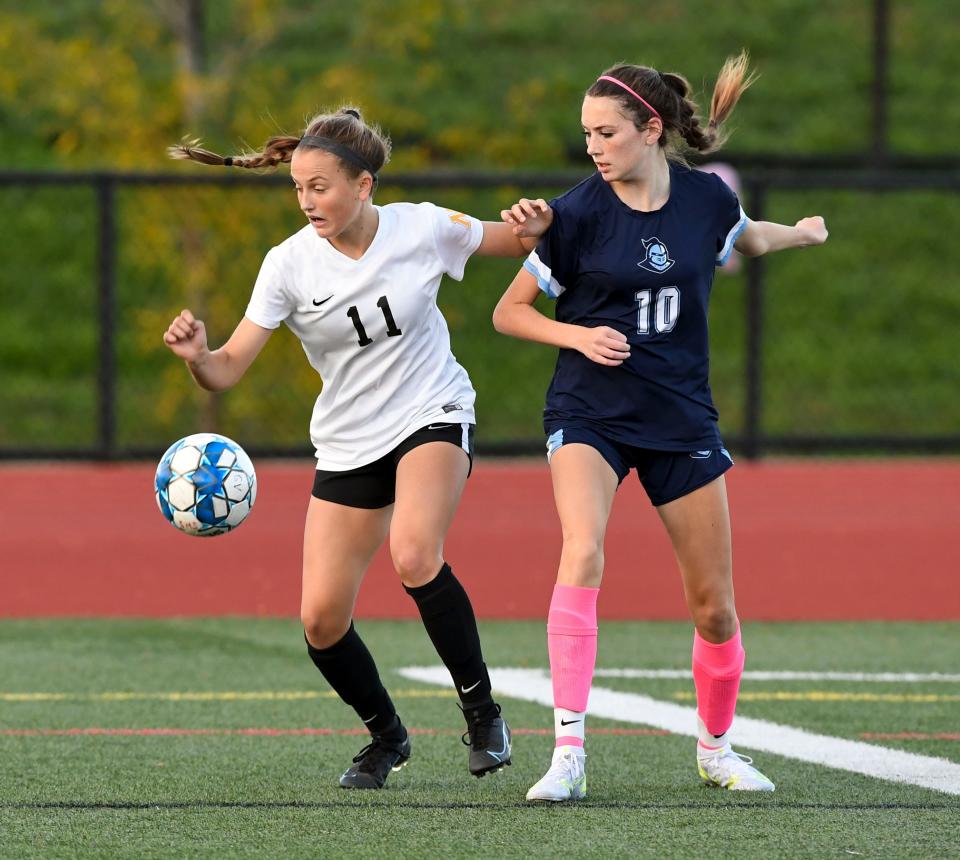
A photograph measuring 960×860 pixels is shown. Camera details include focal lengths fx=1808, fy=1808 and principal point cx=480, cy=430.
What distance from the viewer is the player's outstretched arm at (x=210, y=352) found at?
4840 mm

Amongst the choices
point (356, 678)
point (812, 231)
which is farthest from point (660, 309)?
point (356, 678)

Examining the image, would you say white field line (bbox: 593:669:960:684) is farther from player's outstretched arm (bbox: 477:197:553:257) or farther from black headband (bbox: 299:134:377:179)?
black headband (bbox: 299:134:377:179)

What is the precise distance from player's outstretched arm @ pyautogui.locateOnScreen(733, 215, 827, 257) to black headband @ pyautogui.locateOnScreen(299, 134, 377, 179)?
113 centimetres

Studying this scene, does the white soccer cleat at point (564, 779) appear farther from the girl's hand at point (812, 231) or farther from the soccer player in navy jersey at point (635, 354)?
the girl's hand at point (812, 231)

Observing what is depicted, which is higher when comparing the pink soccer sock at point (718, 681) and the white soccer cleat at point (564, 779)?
the pink soccer sock at point (718, 681)

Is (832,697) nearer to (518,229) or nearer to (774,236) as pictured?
(774,236)

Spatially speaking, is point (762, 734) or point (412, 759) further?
point (762, 734)

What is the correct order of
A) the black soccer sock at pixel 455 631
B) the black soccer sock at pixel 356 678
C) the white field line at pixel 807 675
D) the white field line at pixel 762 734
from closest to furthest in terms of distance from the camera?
the black soccer sock at pixel 455 631
the black soccer sock at pixel 356 678
the white field line at pixel 762 734
the white field line at pixel 807 675

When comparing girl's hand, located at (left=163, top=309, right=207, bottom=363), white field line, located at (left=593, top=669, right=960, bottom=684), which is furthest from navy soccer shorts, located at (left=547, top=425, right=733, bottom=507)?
white field line, located at (left=593, top=669, right=960, bottom=684)

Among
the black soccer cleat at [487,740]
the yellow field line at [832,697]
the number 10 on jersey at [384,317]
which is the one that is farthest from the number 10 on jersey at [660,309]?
the yellow field line at [832,697]

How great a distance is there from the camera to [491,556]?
363 inches

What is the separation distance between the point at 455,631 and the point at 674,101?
164 centimetres

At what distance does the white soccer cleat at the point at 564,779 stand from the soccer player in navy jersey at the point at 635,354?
Answer: 0.04 metres

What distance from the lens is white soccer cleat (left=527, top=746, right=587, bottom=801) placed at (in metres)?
4.80
